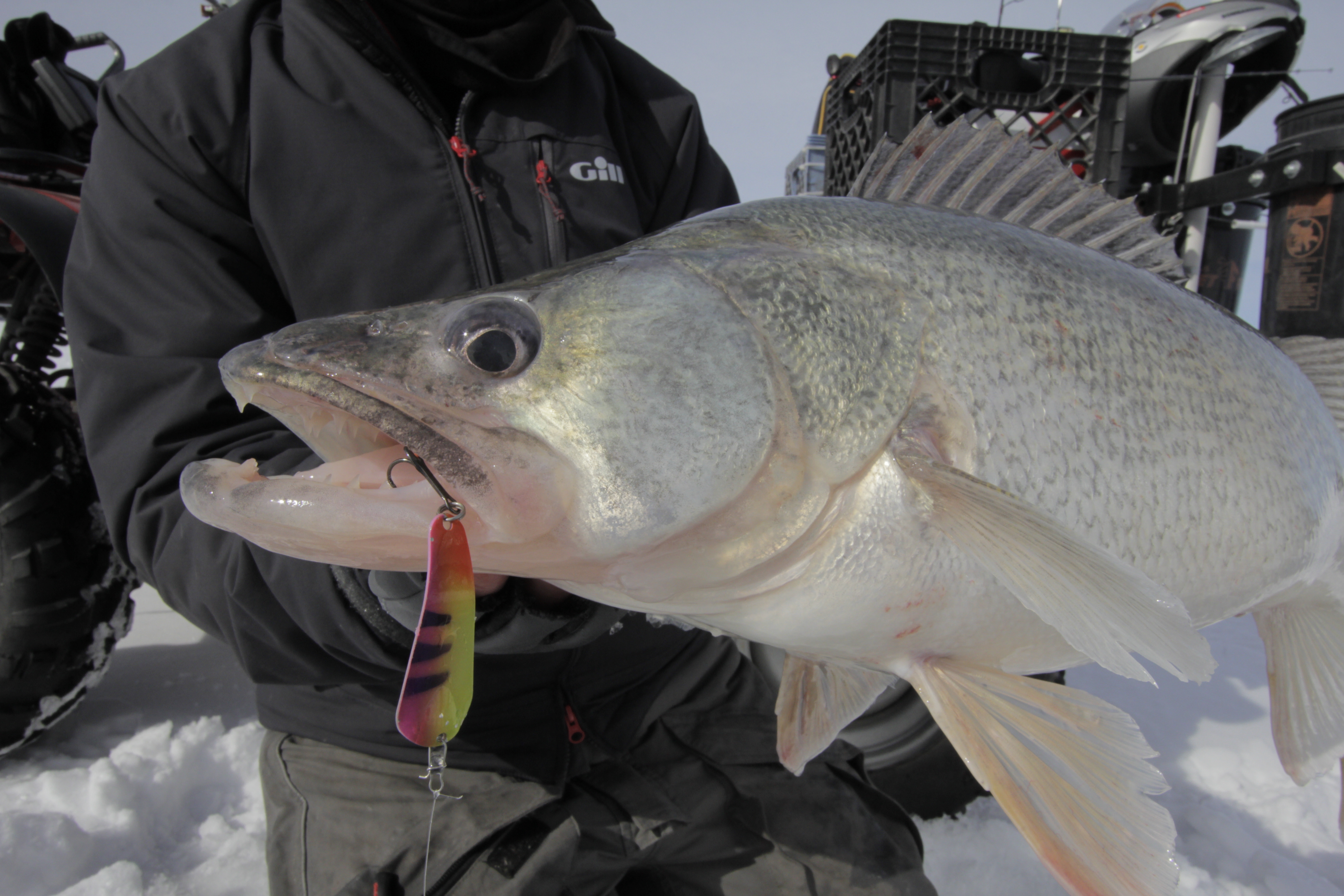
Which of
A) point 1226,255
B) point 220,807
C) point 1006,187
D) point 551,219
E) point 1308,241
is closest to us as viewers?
point 1006,187

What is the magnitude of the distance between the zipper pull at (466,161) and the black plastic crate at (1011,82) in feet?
5.39

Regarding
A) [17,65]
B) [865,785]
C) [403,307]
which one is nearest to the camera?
[403,307]

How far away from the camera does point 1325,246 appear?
8.76 ft

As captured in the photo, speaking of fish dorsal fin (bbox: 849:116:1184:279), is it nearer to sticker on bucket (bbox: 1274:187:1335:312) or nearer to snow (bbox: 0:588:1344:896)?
snow (bbox: 0:588:1344:896)

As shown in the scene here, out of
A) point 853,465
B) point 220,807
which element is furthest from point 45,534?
point 853,465

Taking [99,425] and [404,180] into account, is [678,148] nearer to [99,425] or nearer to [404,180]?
[404,180]

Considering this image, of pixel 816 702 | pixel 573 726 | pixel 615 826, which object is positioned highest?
pixel 816 702

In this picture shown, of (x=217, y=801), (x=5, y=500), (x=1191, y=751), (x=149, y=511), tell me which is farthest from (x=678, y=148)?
(x=1191, y=751)

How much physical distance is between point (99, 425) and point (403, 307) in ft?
2.68

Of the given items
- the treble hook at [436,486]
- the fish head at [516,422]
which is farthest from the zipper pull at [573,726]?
the treble hook at [436,486]

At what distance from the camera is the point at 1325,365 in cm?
139

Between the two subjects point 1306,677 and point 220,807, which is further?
point 220,807

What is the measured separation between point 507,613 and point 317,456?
0.35 metres

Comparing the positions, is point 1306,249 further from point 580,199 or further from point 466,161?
point 466,161
